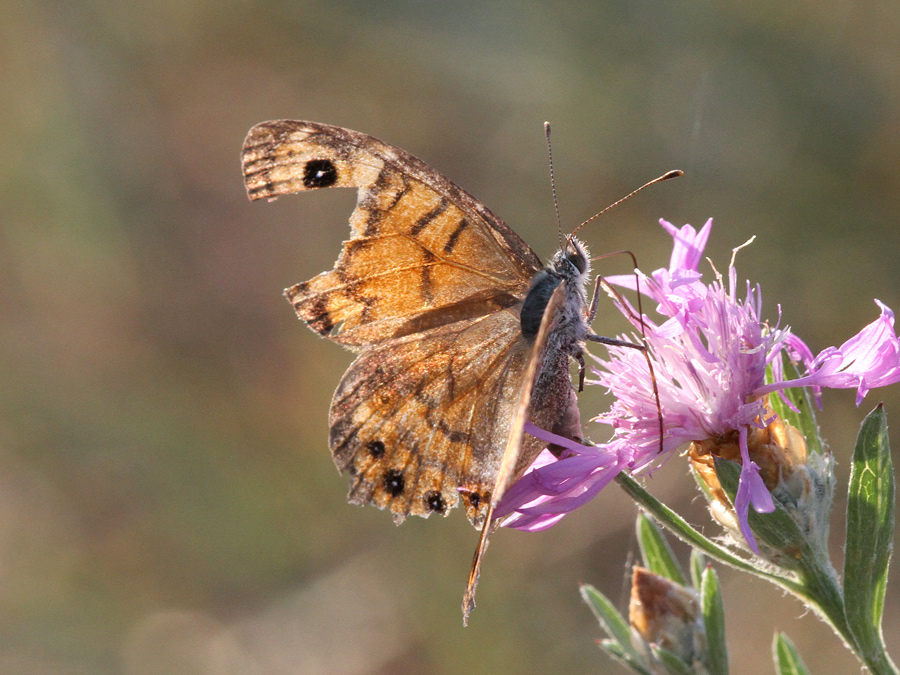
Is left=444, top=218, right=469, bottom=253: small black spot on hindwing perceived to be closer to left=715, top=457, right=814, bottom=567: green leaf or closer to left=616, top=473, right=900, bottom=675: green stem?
left=616, top=473, right=900, bottom=675: green stem

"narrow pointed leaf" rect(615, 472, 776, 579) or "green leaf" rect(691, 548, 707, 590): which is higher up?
"narrow pointed leaf" rect(615, 472, 776, 579)

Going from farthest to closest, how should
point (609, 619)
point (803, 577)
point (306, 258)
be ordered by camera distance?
1. point (306, 258)
2. point (609, 619)
3. point (803, 577)

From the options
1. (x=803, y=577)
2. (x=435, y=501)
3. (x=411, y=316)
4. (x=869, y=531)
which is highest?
(x=411, y=316)

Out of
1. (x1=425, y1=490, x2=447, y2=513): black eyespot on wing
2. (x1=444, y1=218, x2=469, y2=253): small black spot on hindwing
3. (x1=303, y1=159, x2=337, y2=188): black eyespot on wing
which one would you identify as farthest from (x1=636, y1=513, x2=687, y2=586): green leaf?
(x1=303, y1=159, x2=337, y2=188): black eyespot on wing

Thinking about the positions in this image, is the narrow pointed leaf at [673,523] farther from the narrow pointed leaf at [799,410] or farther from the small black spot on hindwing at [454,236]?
the small black spot on hindwing at [454,236]

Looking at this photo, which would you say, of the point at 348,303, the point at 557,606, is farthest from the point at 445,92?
the point at 348,303

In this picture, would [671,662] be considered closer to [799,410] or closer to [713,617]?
[713,617]

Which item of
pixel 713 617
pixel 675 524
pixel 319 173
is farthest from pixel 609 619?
pixel 319 173
